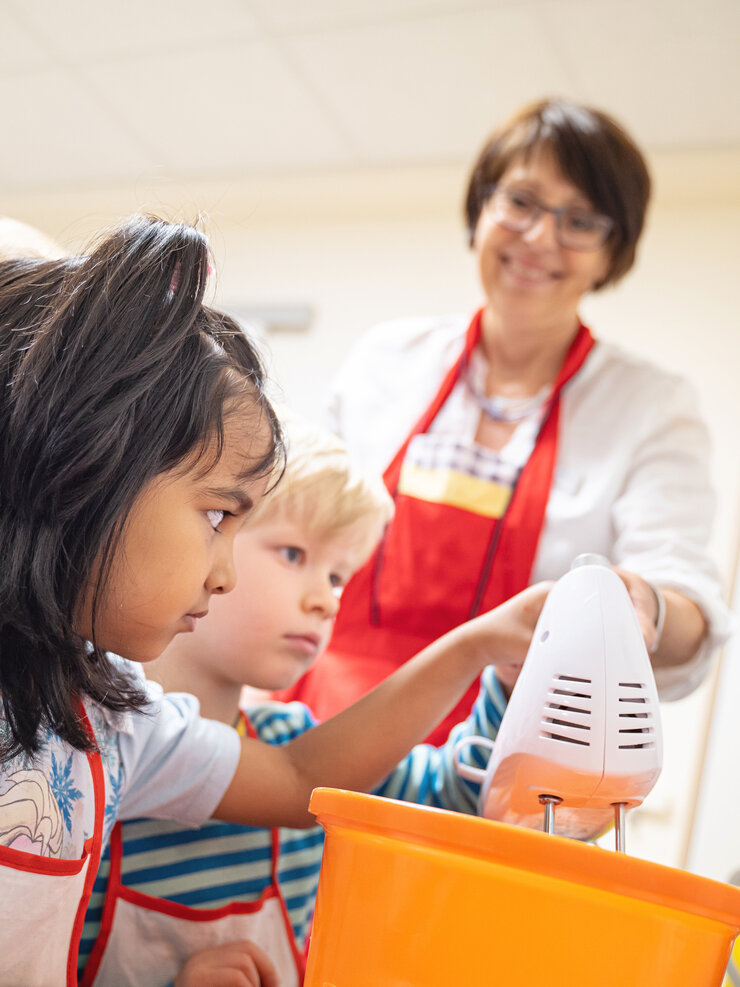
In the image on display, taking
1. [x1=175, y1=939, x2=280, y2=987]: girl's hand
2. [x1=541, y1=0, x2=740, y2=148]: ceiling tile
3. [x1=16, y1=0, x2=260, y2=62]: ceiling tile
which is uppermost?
[x1=541, y1=0, x2=740, y2=148]: ceiling tile

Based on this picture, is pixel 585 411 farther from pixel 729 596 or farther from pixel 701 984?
pixel 729 596

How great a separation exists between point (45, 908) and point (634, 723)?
39 centimetres

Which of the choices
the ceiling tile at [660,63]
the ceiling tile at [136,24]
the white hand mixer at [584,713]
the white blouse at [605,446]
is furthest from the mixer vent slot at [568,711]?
the ceiling tile at [136,24]

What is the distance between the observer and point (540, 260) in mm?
1350

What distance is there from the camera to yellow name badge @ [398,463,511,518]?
128 centimetres

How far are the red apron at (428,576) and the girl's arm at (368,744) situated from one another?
0.36m

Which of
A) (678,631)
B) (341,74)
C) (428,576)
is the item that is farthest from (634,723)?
(341,74)

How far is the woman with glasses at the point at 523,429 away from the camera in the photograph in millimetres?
1221

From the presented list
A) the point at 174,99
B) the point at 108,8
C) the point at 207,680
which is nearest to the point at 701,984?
the point at 207,680

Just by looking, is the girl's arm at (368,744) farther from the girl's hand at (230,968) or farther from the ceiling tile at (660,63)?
the ceiling tile at (660,63)

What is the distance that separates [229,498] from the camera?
0.69m

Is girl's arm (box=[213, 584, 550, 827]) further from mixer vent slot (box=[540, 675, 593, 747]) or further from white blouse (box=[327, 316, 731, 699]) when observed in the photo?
white blouse (box=[327, 316, 731, 699])

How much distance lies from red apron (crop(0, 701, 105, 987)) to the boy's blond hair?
0.99 ft

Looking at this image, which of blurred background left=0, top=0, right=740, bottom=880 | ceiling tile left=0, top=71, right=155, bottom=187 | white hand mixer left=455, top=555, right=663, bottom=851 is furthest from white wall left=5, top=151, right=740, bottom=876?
white hand mixer left=455, top=555, right=663, bottom=851
